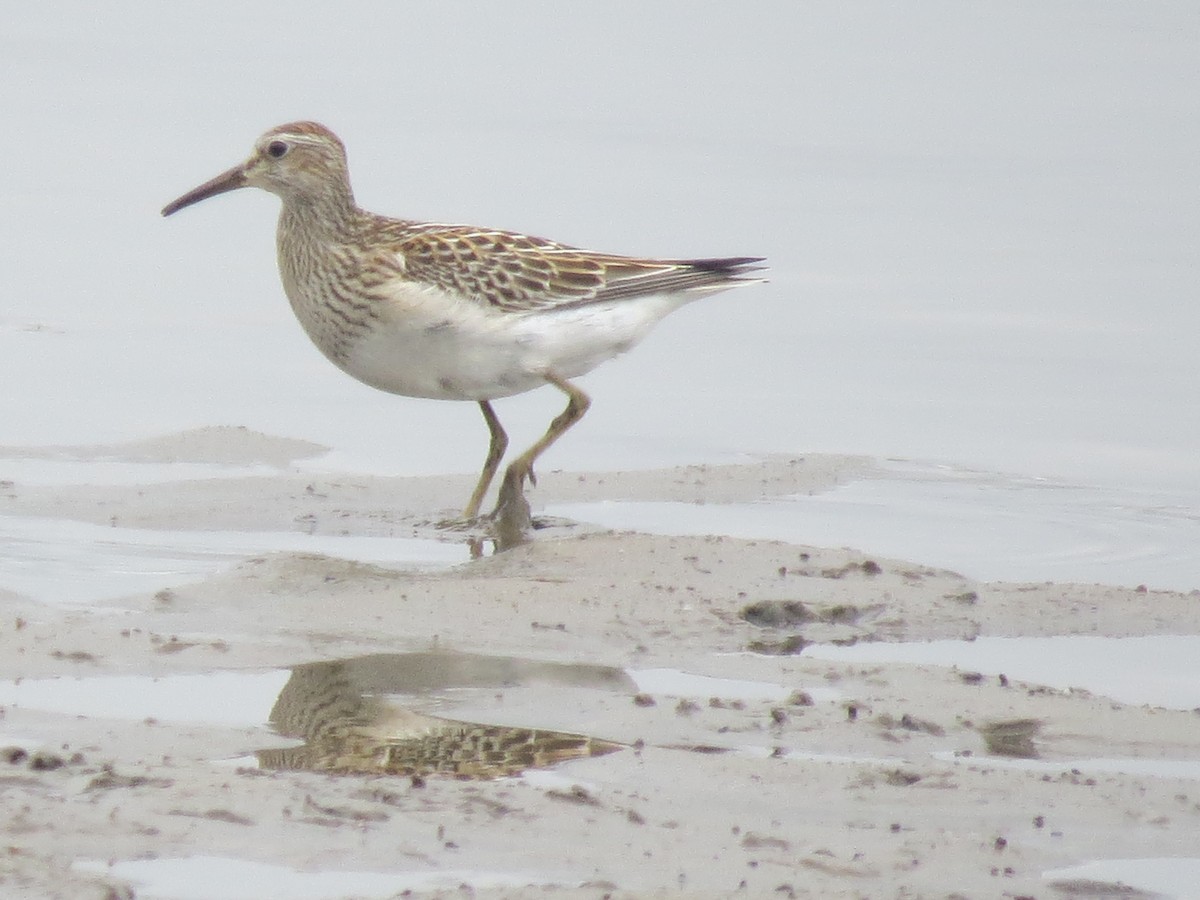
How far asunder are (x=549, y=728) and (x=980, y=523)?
13.0 feet

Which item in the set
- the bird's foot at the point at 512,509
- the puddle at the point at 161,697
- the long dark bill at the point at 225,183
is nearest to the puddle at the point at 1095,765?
the puddle at the point at 161,697

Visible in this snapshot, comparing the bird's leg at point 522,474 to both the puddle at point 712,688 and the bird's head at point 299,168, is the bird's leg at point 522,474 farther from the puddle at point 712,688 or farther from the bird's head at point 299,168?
the puddle at point 712,688

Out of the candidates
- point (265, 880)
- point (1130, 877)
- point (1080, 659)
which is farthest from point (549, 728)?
point (1080, 659)

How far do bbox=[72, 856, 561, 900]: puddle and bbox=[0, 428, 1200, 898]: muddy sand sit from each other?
0.03ft

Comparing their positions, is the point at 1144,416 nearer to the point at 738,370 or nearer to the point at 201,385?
the point at 738,370

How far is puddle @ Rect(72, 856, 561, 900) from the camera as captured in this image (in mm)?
5402

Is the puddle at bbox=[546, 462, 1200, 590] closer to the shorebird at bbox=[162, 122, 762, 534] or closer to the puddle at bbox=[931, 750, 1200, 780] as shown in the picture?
the shorebird at bbox=[162, 122, 762, 534]

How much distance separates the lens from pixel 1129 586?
9055mm

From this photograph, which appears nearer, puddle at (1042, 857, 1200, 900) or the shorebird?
puddle at (1042, 857, 1200, 900)

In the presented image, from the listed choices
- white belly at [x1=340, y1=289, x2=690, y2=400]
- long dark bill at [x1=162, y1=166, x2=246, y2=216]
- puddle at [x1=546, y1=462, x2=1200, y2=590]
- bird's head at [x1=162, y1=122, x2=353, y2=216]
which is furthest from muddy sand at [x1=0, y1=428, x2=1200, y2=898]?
long dark bill at [x1=162, y1=166, x2=246, y2=216]

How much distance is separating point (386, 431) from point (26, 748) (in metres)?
5.51

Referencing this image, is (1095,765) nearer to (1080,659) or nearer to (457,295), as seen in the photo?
(1080,659)

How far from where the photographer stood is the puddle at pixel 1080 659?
7594mm

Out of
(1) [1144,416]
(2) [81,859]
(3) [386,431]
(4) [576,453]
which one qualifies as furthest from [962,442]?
(2) [81,859]
